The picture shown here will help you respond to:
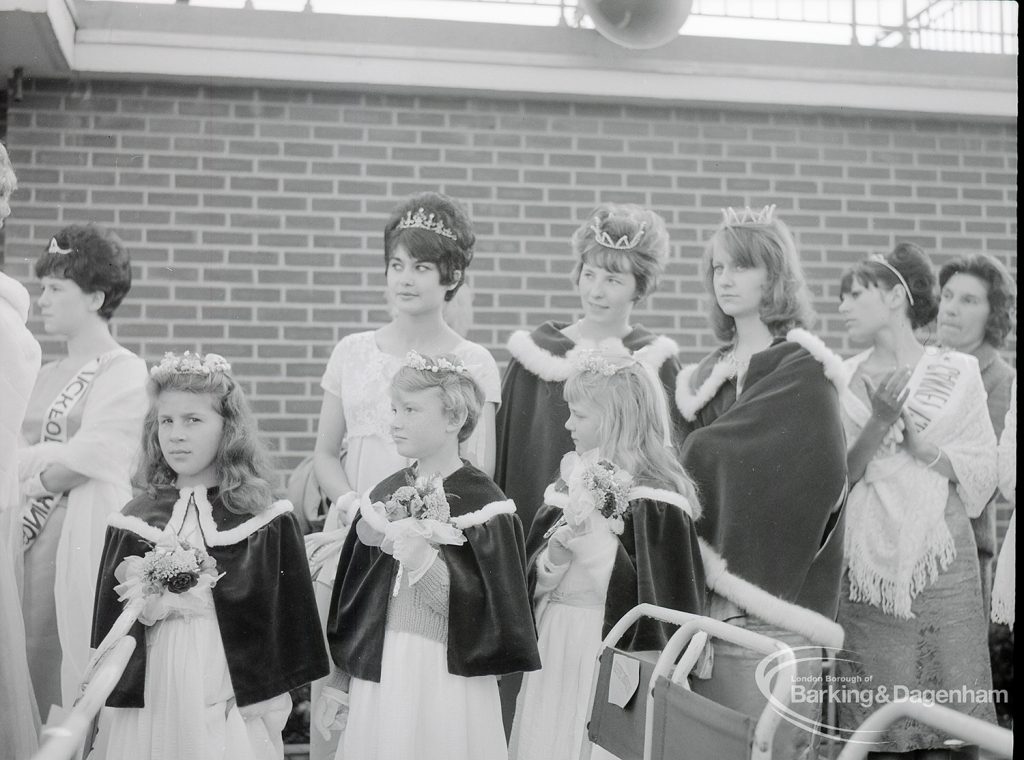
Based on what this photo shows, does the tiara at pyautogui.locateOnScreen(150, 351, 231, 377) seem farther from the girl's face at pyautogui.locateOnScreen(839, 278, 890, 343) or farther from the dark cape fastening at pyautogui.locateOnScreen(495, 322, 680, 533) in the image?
the girl's face at pyautogui.locateOnScreen(839, 278, 890, 343)

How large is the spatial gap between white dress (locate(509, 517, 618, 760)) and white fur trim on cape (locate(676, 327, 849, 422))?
490 millimetres

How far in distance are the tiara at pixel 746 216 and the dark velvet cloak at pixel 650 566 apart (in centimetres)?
83

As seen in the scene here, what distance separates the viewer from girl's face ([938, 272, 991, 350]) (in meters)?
3.32

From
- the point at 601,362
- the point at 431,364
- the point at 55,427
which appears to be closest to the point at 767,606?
the point at 601,362

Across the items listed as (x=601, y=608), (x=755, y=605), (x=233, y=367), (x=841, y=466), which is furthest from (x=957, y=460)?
(x=233, y=367)

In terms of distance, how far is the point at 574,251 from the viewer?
126 inches

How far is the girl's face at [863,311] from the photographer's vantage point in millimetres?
3303

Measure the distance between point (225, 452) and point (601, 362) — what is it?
1034 millimetres

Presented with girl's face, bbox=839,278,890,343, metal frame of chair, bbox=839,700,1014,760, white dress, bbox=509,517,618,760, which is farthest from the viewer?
girl's face, bbox=839,278,890,343

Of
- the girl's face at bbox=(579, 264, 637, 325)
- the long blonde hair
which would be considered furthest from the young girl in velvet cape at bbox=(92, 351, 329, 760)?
the girl's face at bbox=(579, 264, 637, 325)

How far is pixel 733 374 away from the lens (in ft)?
10.6

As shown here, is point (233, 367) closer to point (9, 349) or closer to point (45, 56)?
point (9, 349)

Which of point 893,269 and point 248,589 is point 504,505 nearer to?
point 248,589

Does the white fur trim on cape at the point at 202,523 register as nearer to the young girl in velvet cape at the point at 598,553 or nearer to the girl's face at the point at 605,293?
the young girl in velvet cape at the point at 598,553
